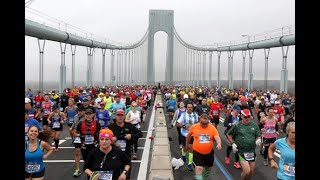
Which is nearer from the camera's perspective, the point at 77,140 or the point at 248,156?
the point at 248,156

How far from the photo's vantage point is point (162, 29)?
122312 mm

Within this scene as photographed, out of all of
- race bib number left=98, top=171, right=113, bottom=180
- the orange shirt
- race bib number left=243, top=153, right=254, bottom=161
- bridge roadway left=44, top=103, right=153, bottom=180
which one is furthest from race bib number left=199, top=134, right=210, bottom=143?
race bib number left=98, top=171, right=113, bottom=180

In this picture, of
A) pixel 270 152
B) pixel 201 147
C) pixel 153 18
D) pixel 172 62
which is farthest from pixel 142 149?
pixel 153 18

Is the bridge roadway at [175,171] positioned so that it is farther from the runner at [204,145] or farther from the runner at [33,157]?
the runner at [33,157]

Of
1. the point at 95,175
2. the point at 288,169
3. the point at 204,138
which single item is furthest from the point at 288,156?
the point at 95,175

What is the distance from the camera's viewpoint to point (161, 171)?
815cm

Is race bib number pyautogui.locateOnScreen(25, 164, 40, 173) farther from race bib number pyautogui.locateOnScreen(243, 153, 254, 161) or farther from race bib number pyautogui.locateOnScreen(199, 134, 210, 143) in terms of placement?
race bib number pyautogui.locateOnScreen(243, 153, 254, 161)

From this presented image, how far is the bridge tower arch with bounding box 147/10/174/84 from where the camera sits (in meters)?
114

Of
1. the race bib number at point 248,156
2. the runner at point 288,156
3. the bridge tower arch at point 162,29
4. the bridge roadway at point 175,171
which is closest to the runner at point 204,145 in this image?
the race bib number at point 248,156

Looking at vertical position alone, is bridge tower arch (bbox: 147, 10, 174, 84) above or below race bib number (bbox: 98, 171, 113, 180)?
above

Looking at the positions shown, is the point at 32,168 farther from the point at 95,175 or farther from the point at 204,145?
the point at 204,145
